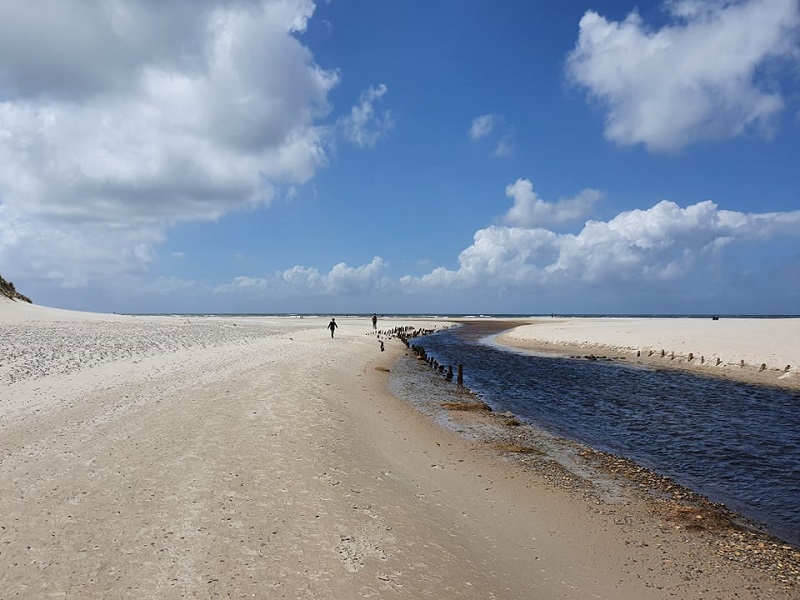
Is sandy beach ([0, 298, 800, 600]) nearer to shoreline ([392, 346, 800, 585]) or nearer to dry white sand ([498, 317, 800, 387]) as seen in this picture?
shoreline ([392, 346, 800, 585])

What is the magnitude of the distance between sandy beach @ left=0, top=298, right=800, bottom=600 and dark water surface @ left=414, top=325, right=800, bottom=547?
98.1 inches

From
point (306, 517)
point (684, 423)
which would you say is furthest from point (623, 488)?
point (684, 423)

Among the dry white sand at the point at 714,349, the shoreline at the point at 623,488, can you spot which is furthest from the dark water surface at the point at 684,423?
the dry white sand at the point at 714,349

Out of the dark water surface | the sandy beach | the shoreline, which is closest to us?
the sandy beach

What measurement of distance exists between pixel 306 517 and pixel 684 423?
1682cm

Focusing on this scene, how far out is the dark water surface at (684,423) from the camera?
11.4 meters

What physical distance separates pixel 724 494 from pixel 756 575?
14.3 feet

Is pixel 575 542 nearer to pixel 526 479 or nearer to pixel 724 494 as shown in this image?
pixel 526 479

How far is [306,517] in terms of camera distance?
7703 mm

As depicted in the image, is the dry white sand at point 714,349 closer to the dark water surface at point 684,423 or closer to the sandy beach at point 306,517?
the dark water surface at point 684,423

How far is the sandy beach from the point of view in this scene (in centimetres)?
615

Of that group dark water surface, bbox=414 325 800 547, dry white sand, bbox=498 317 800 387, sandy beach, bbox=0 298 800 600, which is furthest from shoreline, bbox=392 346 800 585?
dry white sand, bbox=498 317 800 387

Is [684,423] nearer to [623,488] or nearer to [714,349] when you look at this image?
[623,488]

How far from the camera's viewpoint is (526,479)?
11148 mm
